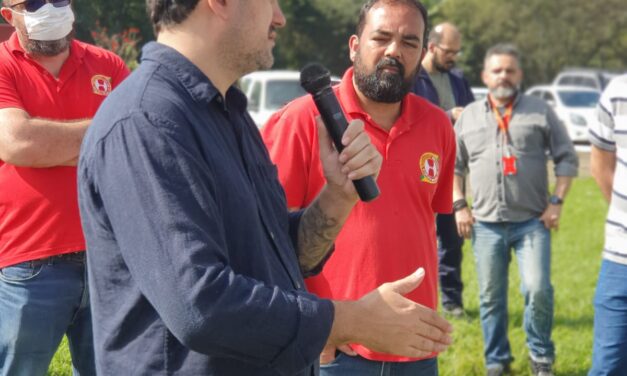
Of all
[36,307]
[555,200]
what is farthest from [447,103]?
[36,307]

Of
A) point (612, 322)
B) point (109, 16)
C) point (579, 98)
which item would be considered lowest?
point (579, 98)

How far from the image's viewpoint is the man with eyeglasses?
7570 mm

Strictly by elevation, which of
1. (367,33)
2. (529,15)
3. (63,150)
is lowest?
(529,15)

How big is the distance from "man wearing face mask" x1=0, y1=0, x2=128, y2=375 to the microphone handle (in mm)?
1353

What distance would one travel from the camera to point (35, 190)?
11.3 ft

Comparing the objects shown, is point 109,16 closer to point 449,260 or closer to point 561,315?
point 449,260

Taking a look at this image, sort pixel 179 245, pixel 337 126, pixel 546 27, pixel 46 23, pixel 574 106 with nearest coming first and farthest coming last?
pixel 179 245
pixel 337 126
pixel 46 23
pixel 574 106
pixel 546 27

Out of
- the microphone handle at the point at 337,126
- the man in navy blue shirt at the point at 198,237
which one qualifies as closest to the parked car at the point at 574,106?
the microphone handle at the point at 337,126

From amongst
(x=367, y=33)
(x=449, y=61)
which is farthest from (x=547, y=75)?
(x=367, y=33)

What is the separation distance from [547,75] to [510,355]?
52455 millimetres

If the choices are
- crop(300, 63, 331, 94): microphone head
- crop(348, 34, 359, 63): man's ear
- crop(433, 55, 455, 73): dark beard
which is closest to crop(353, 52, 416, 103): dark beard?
crop(348, 34, 359, 63): man's ear

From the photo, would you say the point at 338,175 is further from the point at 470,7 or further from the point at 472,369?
the point at 470,7

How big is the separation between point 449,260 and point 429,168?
14.0 ft

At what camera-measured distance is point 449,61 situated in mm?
7621
